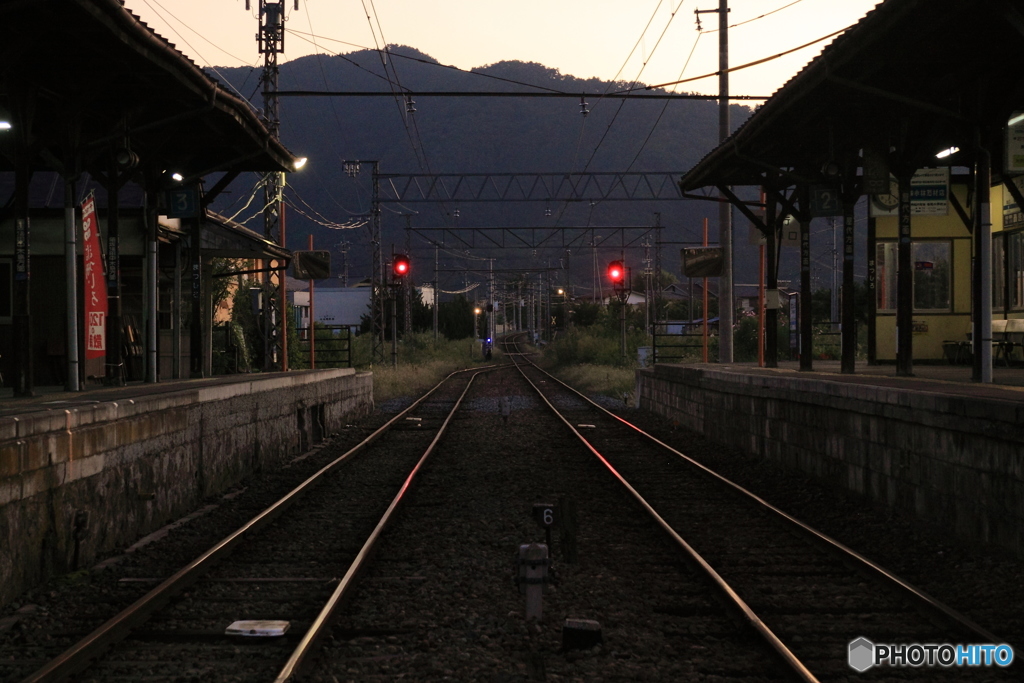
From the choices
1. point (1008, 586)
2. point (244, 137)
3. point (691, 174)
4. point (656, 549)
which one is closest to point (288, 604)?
point (656, 549)

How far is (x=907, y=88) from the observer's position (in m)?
12.9

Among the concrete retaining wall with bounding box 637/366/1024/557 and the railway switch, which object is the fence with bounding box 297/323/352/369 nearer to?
the concrete retaining wall with bounding box 637/366/1024/557

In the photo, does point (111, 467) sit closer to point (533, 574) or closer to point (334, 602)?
point (334, 602)

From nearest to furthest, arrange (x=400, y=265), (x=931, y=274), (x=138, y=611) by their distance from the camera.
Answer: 1. (x=138, y=611)
2. (x=931, y=274)
3. (x=400, y=265)

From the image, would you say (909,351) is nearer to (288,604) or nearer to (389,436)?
(389,436)

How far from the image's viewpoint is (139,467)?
8.98 meters

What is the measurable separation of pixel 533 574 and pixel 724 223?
17.0 m

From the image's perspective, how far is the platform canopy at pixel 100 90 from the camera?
9.58m

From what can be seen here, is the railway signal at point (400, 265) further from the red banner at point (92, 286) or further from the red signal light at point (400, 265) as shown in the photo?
the red banner at point (92, 286)

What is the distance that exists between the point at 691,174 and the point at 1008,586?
14.5m

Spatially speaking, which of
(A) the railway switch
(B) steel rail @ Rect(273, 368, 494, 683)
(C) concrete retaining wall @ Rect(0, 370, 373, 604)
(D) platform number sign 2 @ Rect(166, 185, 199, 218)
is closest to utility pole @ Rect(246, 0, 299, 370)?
(D) platform number sign 2 @ Rect(166, 185, 199, 218)

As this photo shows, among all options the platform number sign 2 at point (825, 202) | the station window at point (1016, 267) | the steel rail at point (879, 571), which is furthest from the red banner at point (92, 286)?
the station window at point (1016, 267)

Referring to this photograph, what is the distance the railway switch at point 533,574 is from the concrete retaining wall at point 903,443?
11.2 ft

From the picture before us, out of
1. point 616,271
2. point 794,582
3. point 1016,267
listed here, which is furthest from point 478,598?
point 616,271
